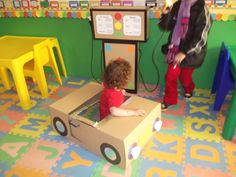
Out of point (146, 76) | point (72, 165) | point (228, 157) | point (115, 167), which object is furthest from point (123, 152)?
point (146, 76)

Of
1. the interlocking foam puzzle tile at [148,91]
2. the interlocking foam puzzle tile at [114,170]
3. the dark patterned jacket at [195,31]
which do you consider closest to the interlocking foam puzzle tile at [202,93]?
the interlocking foam puzzle tile at [148,91]

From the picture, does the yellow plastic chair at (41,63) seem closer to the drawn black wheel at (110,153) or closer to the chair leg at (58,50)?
the chair leg at (58,50)

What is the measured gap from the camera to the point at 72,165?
121 centimetres

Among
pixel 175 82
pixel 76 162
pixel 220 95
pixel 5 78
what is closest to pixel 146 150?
pixel 76 162

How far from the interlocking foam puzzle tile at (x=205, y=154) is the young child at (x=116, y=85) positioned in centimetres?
31

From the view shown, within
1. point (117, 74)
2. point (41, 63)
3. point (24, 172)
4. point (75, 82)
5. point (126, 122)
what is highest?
point (117, 74)

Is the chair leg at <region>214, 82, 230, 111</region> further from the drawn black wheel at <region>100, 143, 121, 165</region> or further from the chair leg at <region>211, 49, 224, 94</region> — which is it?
the drawn black wheel at <region>100, 143, 121, 165</region>

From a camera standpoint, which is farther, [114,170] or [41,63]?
[41,63]


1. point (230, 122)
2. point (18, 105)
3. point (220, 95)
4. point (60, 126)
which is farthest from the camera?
point (18, 105)

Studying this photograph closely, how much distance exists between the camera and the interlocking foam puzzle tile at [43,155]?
4.02 ft

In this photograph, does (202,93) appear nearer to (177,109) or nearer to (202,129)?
(177,109)

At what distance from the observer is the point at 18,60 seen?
160 cm

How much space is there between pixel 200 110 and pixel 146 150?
517 mm

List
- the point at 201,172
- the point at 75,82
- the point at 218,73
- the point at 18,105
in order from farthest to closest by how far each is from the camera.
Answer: the point at 75,82 < the point at 18,105 < the point at 218,73 < the point at 201,172
